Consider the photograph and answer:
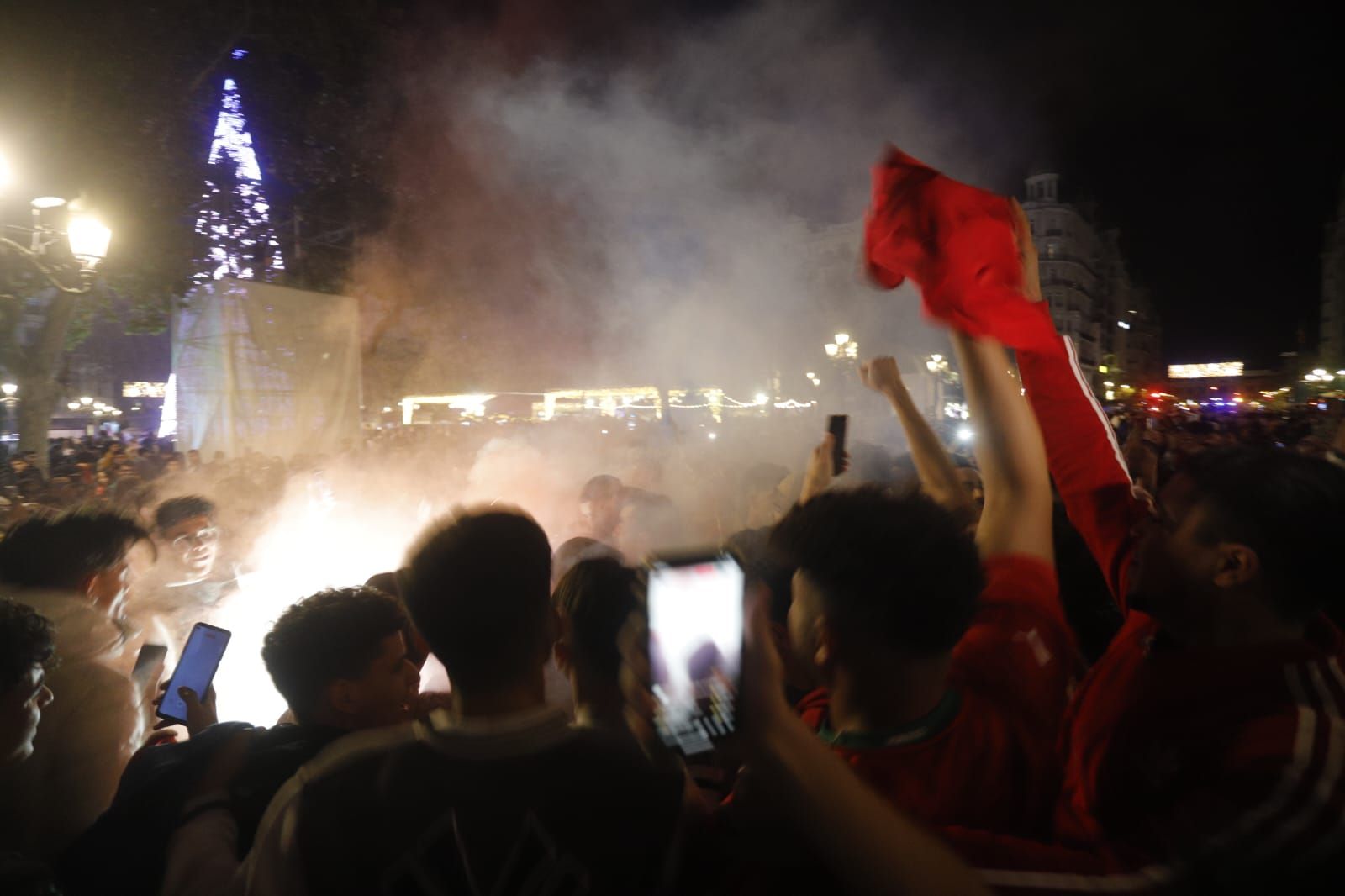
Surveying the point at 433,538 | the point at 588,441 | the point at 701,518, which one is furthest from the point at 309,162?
the point at 433,538

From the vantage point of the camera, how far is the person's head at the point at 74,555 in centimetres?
281

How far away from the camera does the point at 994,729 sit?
1420 millimetres

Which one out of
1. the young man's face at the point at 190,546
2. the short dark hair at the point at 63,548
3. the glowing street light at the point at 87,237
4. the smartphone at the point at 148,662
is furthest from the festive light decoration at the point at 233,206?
the smartphone at the point at 148,662

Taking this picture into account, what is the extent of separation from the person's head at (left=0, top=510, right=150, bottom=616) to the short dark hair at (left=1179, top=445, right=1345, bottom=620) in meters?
3.60

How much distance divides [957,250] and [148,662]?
3074mm

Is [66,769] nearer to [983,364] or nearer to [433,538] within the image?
[433,538]

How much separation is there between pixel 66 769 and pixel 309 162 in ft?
32.7

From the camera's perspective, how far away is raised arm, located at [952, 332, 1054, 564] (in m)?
1.79

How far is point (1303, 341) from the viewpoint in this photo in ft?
185

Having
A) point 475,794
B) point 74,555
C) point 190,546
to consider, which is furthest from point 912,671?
point 190,546

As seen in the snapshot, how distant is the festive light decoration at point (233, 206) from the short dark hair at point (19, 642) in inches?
354

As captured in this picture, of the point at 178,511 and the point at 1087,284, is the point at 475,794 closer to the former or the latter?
the point at 178,511

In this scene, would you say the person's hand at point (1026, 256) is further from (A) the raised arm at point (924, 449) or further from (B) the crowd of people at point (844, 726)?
(A) the raised arm at point (924, 449)

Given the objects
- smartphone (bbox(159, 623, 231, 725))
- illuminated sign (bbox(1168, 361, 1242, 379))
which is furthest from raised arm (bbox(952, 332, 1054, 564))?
illuminated sign (bbox(1168, 361, 1242, 379))
